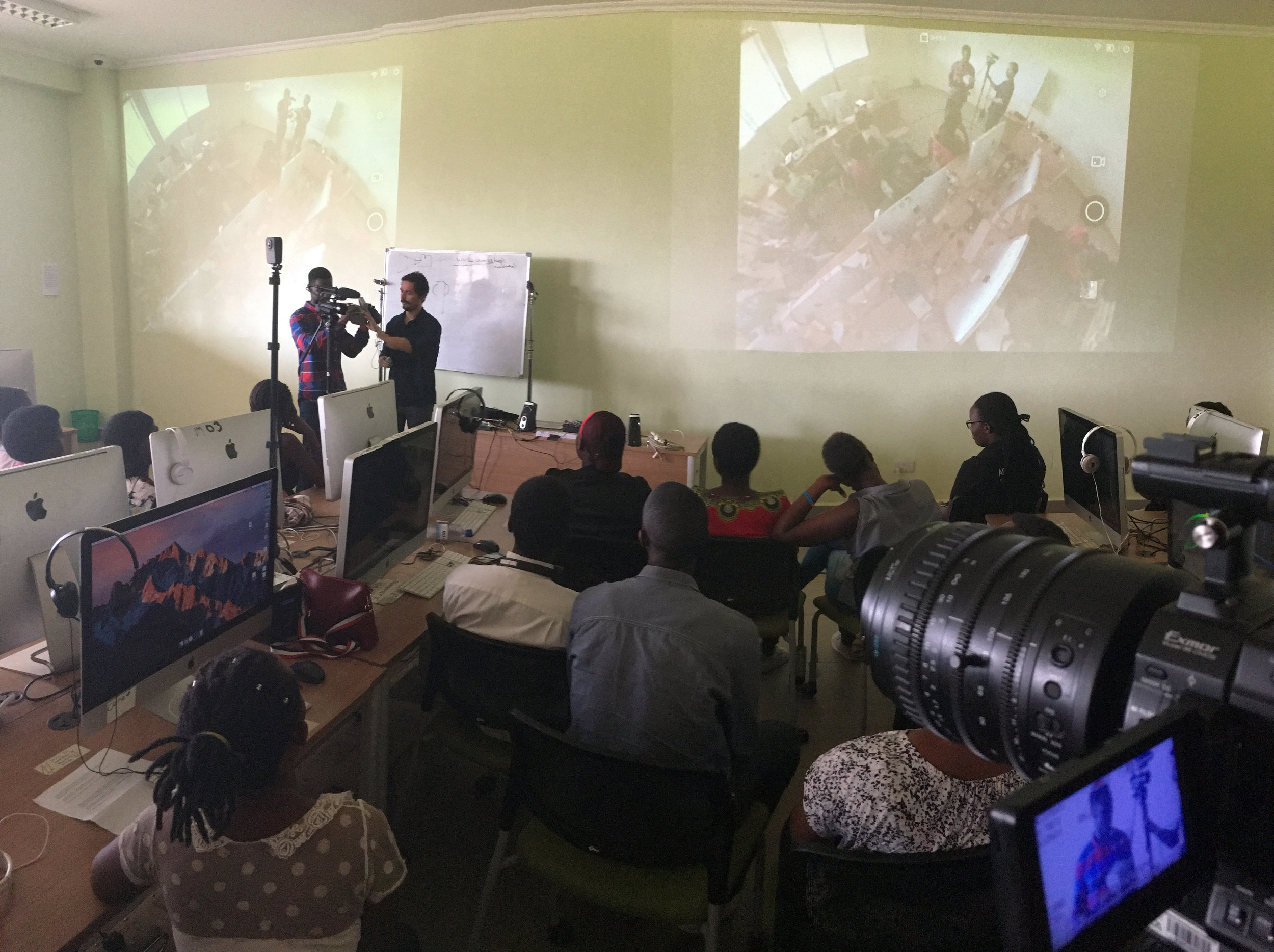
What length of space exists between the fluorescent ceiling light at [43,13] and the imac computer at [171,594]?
4606 millimetres

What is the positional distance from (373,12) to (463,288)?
162 cm

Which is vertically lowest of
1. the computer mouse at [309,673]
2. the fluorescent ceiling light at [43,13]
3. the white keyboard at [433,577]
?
the computer mouse at [309,673]

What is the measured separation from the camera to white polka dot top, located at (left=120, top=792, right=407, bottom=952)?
115 centimetres

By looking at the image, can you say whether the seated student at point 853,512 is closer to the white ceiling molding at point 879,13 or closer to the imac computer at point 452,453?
the imac computer at point 452,453

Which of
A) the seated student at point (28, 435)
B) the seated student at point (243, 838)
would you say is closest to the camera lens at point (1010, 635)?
the seated student at point (243, 838)

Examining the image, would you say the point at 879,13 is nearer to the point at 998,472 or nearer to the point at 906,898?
the point at 998,472

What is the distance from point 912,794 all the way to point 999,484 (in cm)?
214

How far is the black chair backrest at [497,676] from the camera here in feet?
6.07

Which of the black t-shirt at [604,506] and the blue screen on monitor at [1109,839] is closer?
the blue screen on monitor at [1109,839]

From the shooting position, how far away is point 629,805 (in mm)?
1486

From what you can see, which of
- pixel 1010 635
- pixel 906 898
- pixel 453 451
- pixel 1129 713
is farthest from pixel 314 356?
pixel 1129 713

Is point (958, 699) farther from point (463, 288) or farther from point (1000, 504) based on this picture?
point (463, 288)

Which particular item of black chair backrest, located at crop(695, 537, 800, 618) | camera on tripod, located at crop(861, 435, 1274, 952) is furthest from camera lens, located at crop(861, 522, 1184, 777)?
black chair backrest, located at crop(695, 537, 800, 618)

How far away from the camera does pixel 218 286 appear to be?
596cm
